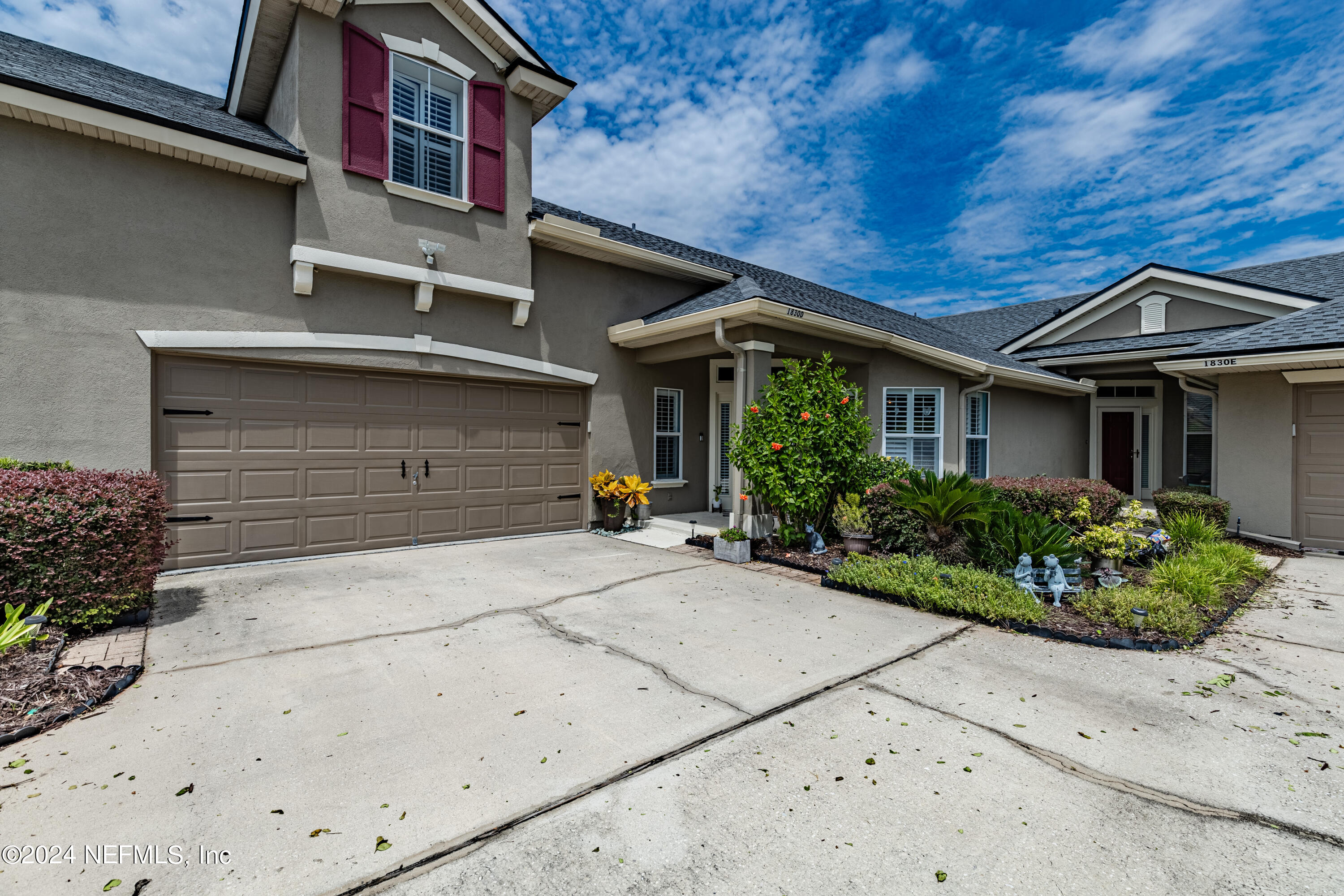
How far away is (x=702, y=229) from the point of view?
18.7m

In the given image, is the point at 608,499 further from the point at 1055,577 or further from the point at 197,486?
the point at 1055,577

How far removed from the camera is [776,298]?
8609 millimetres

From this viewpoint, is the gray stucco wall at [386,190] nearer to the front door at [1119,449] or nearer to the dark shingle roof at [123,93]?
the dark shingle roof at [123,93]

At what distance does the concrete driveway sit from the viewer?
2072 mm

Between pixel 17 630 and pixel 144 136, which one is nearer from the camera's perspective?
pixel 17 630

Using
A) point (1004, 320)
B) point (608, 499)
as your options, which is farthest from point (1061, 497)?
point (1004, 320)

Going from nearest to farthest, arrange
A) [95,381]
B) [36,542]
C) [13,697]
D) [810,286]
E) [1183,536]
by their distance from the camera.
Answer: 1. [13,697]
2. [36,542]
3. [95,381]
4. [1183,536]
5. [810,286]

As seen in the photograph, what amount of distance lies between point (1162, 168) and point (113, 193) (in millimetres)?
17461

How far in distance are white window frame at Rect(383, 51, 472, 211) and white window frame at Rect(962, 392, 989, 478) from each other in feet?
30.5

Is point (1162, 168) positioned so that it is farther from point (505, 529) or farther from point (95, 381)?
point (95, 381)

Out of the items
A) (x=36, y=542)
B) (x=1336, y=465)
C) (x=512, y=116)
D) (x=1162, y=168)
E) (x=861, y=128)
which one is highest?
(x=861, y=128)

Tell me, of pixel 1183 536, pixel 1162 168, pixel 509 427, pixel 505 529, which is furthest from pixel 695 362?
pixel 1162 168

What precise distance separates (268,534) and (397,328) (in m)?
2.80

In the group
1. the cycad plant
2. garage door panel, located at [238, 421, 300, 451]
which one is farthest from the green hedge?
garage door panel, located at [238, 421, 300, 451]
